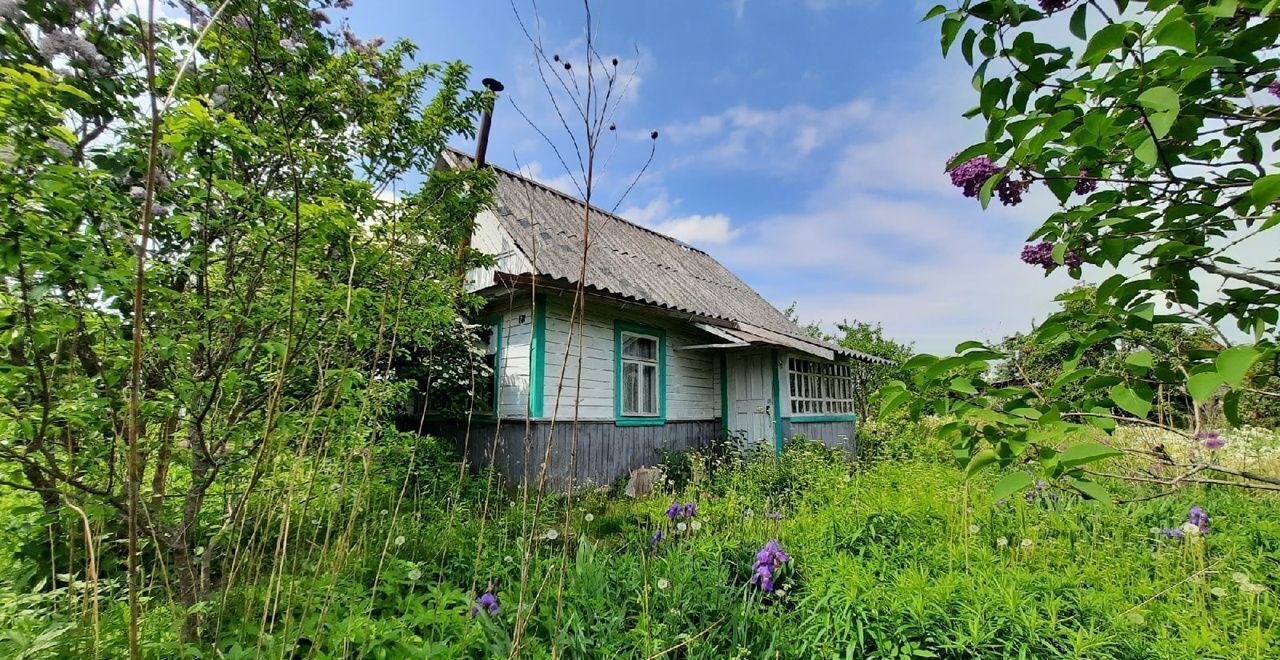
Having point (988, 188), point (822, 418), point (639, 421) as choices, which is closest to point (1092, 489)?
point (988, 188)

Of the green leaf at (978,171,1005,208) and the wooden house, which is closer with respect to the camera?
the green leaf at (978,171,1005,208)

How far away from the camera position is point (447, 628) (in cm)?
246

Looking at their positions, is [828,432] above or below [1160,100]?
below

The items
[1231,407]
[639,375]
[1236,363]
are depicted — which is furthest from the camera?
[639,375]

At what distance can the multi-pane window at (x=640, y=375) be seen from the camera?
7.79 meters

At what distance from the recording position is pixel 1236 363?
77cm

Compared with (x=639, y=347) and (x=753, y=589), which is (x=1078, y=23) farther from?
(x=639, y=347)

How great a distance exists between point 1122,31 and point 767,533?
137 inches

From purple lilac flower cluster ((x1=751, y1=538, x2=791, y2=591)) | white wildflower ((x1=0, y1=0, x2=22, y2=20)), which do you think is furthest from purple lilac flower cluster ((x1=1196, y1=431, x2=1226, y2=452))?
white wildflower ((x1=0, y1=0, x2=22, y2=20))

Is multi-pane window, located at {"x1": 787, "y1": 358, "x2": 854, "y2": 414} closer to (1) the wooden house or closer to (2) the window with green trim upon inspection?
(1) the wooden house

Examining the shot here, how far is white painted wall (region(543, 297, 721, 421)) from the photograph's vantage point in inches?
266

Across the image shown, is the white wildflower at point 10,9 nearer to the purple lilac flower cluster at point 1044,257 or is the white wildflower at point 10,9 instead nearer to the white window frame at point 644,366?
the purple lilac flower cluster at point 1044,257

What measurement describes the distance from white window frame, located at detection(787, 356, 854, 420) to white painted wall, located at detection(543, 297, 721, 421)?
138cm

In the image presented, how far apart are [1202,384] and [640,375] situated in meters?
7.28
